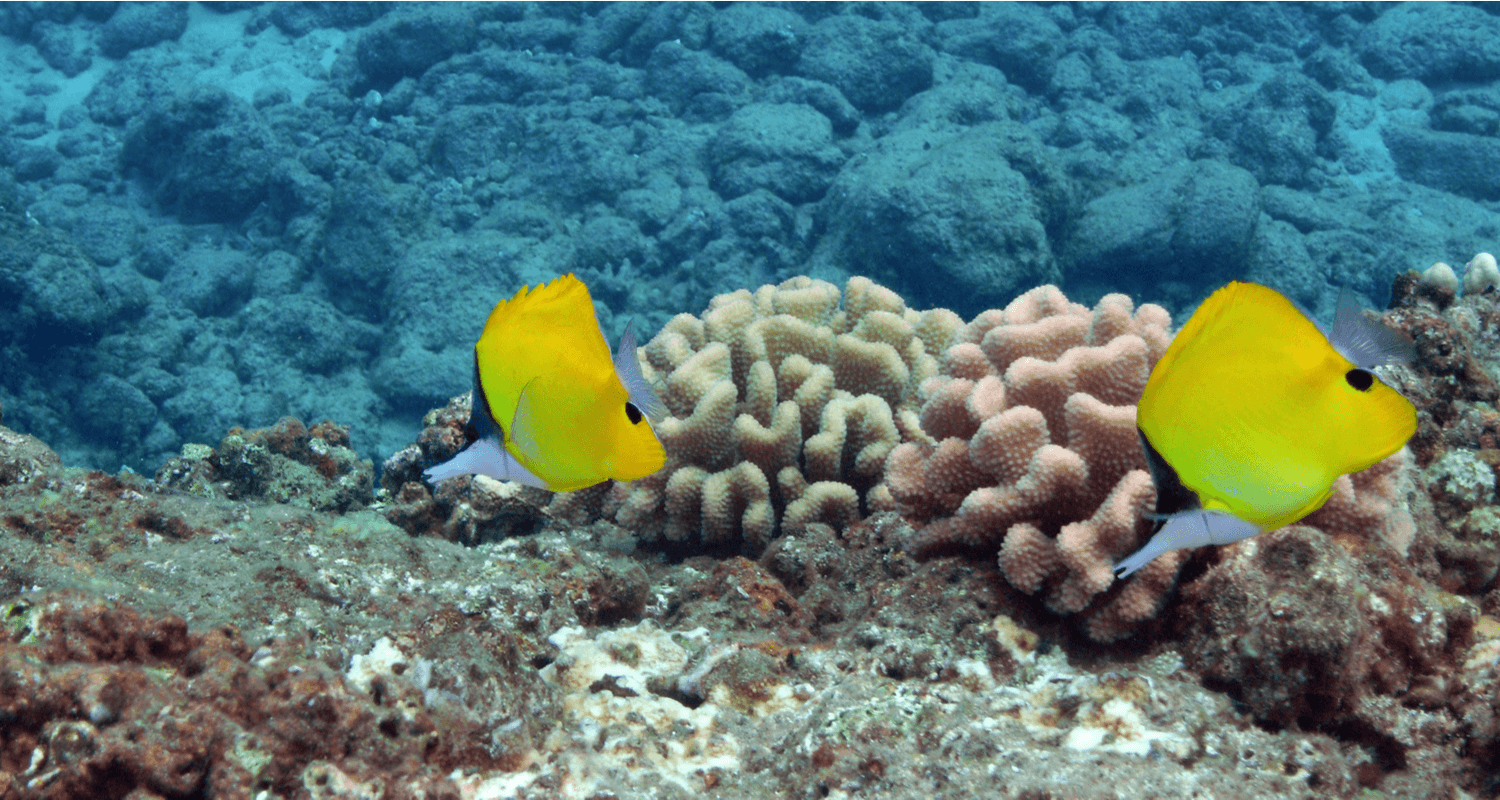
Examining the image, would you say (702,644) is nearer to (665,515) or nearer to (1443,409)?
(665,515)

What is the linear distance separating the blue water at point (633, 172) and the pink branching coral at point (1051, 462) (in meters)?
8.71

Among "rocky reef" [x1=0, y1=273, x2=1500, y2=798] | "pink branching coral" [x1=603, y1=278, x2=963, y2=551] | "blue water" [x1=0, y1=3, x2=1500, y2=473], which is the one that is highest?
"rocky reef" [x1=0, y1=273, x2=1500, y2=798]

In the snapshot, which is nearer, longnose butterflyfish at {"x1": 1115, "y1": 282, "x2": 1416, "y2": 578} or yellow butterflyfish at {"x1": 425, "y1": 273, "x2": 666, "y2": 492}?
longnose butterflyfish at {"x1": 1115, "y1": 282, "x2": 1416, "y2": 578}

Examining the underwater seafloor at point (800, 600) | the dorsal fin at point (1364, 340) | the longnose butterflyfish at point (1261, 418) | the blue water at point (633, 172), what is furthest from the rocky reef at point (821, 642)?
the blue water at point (633, 172)

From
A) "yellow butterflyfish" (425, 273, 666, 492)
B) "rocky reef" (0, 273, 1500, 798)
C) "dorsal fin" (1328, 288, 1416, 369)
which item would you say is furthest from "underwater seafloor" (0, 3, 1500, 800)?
"dorsal fin" (1328, 288, 1416, 369)

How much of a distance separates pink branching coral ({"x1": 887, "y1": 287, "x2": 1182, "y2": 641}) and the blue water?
8712mm

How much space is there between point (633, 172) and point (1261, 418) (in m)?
13.8

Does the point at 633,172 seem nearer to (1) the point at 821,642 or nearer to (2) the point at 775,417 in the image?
(2) the point at 775,417

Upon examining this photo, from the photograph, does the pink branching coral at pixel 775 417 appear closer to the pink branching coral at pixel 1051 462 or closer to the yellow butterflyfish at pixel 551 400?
the pink branching coral at pixel 1051 462

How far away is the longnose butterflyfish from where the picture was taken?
0.93 m

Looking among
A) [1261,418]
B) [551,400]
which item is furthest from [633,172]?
[1261,418]

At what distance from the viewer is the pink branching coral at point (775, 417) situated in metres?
3.06

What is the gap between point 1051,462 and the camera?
2.08 meters

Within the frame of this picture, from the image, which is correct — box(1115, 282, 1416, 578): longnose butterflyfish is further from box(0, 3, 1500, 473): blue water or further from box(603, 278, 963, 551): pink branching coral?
box(0, 3, 1500, 473): blue water
